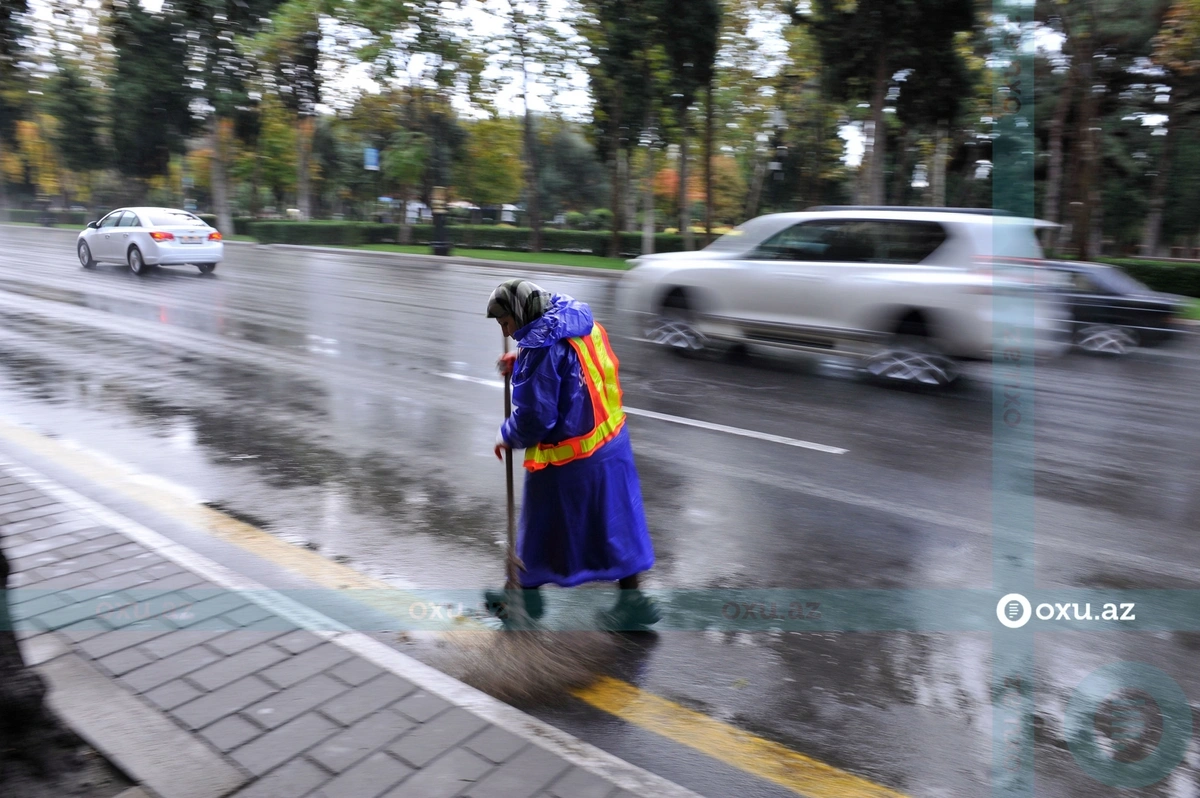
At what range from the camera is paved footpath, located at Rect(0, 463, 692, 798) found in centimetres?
265

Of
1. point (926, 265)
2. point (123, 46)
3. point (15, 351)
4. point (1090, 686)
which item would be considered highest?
point (123, 46)

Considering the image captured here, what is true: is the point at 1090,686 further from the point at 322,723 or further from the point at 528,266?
the point at 528,266

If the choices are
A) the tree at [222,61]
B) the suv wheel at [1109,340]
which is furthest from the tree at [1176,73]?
the tree at [222,61]

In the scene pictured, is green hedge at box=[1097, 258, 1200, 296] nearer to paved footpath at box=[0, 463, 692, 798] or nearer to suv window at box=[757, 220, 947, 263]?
suv window at box=[757, 220, 947, 263]

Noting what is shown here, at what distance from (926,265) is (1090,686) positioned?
19.8 feet

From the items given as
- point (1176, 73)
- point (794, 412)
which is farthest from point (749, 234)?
point (1176, 73)

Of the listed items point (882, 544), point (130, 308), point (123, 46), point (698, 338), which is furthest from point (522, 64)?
point (882, 544)

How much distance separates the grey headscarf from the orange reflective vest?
17cm

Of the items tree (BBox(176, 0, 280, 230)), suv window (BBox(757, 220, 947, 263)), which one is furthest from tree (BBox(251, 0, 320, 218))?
suv window (BBox(757, 220, 947, 263))

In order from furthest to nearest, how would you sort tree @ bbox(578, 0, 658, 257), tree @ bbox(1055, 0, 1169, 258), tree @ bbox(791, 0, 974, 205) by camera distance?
tree @ bbox(578, 0, 658, 257)
tree @ bbox(791, 0, 974, 205)
tree @ bbox(1055, 0, 1169, 258)

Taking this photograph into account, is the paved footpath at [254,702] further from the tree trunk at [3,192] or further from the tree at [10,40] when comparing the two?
the tree trunk at [3,192]

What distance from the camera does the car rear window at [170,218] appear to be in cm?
1909

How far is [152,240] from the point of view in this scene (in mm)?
18812

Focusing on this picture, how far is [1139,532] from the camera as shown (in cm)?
512
